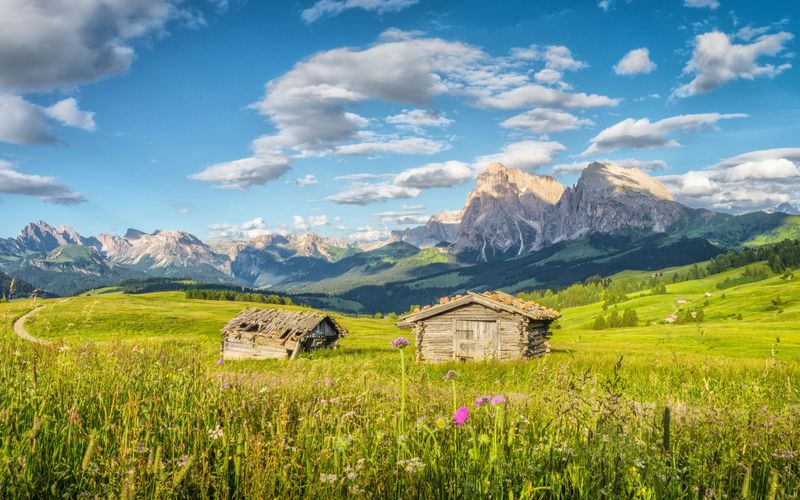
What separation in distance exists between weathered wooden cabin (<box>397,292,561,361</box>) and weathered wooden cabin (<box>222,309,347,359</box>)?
10081 millimetres

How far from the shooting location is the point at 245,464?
310cm

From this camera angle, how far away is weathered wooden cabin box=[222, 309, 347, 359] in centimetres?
4144

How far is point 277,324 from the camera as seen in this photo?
140 ft

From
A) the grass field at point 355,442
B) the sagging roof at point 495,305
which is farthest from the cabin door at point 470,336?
the grass field at point 355,442

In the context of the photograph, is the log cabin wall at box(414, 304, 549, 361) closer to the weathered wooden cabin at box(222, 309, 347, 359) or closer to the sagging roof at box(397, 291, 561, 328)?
the sagging roof at box(397, 291, 561, 328)

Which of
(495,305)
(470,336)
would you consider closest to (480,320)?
(470,336)

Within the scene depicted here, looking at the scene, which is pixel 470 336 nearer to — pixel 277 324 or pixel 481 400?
pixel 277 324

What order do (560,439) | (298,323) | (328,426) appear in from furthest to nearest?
(298,323) < (328,426) < (560,439)

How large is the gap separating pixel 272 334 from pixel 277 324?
118 cm

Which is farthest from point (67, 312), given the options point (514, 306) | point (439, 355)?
point (514, 306)

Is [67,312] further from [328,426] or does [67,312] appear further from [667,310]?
[667,310]

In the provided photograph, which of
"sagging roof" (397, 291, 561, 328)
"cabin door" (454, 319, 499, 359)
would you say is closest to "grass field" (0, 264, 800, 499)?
"sagging roof" (397, 291, 561, 328)

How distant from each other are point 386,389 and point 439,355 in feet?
103

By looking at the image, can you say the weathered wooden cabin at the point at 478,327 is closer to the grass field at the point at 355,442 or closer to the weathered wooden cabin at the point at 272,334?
the weathered wooden cabin at the point at 272,334
